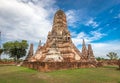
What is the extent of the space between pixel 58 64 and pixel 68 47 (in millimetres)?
12068

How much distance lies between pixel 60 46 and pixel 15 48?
23189 mm

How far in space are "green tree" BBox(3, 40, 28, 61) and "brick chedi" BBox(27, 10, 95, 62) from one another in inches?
575

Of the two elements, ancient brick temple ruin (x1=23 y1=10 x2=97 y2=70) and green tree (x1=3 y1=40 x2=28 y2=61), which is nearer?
ancient brick temple ruin (x1=23 y1=10 x2=97 y2=70)

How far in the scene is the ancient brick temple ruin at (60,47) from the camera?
32.0 meters

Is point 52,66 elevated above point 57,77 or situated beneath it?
elevated above

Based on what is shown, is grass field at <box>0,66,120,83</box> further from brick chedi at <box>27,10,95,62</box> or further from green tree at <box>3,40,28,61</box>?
green tree at <box>3,40,28,61</box>

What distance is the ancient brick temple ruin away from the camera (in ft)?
105

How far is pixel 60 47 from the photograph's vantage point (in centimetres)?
3444

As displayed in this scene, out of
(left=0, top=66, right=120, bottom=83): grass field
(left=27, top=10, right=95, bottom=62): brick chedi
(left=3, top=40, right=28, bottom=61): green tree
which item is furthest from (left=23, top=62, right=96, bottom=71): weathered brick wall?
(left=3, top=40, right=28, bottom=61): green tree

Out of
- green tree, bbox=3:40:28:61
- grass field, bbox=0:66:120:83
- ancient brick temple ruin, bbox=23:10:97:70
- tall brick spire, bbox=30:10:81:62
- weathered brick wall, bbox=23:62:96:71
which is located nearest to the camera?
grass field, bbox=0:66:120:83

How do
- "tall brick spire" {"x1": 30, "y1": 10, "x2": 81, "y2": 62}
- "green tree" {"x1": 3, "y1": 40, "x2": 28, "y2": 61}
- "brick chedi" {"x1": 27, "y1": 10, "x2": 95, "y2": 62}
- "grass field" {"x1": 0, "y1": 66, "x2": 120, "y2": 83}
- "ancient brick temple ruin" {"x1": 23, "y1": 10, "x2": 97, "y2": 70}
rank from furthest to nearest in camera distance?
1. "green tree" {"x1": 3, "y1": 40, "x2": 28, "y2": 61}
2. "ancient brick temple ruin" {"x1": 23, "y1": 10, "x2": 97, "y2": 70}
3. "tall brick spire" {"x1": 30, "y1": 10, "x2": 81, "y2": 62}
4. "brick chedi" {"x1": 27, "y1": 10, "x2": 95, "y2": 62}
5. "grass field" {"x1": 0, "y1": 66, "x2": 120, "y2": 83}

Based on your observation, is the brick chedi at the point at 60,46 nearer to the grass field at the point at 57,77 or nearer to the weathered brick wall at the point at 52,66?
the weathered brick wall at the point at 52,66

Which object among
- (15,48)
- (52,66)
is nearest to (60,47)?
(52,66)

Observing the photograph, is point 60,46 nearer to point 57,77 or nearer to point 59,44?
point 59,44
